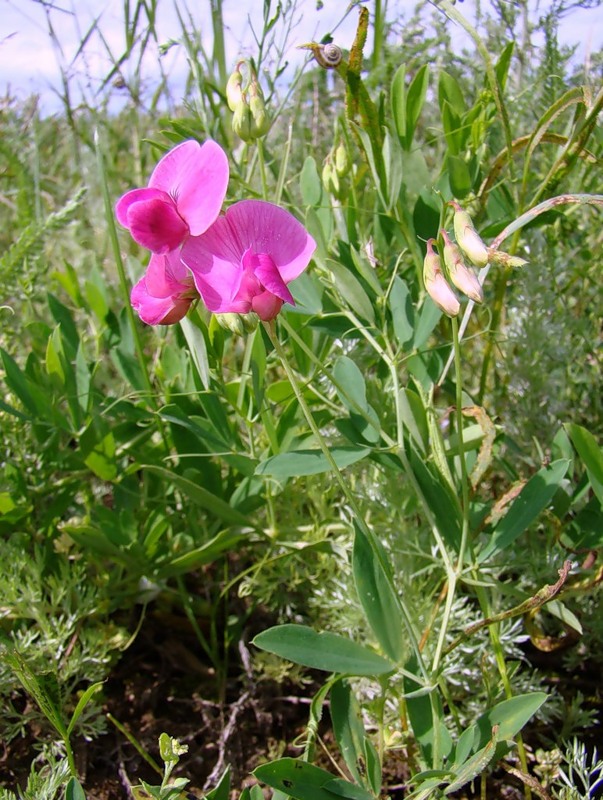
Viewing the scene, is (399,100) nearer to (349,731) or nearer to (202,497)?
(202,497)

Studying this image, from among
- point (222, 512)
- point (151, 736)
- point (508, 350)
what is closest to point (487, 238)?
point (508, 350)

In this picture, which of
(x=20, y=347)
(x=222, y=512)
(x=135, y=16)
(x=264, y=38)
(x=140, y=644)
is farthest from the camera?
(x=20, y=347)

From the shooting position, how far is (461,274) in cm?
67

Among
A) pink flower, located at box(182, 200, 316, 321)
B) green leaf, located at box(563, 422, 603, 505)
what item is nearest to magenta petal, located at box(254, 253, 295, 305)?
pink flower, located at box(182, 200, 316, 321)

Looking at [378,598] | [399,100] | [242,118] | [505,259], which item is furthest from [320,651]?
[399,100]

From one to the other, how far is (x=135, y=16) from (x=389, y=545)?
978 millimetres

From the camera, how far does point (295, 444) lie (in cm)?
101

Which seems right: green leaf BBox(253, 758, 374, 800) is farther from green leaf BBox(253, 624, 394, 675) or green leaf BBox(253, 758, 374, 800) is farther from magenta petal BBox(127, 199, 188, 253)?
magenta petal BBox(127, 199, 188, 253)

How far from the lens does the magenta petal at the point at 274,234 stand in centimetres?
70

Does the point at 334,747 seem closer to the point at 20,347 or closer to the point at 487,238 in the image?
the point at 487,238

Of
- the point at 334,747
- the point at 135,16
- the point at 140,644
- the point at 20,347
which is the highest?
the point at 135,16

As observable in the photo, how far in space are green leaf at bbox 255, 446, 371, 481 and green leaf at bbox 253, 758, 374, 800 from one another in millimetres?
293

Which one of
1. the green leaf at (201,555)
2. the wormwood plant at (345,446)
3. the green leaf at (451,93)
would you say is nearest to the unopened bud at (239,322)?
the wormwood plant at (345,446)

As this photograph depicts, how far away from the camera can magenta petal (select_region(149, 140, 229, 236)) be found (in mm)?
679
